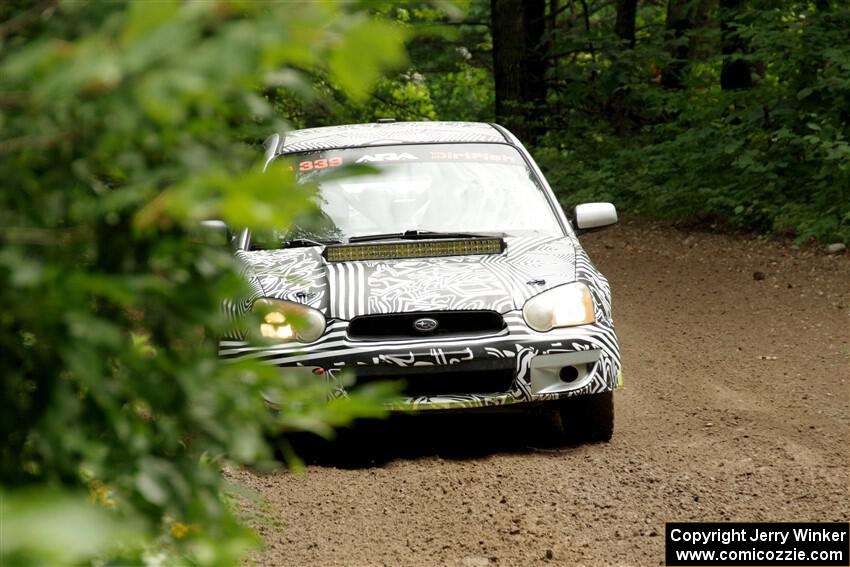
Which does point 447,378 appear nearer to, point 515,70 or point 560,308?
point 560,308

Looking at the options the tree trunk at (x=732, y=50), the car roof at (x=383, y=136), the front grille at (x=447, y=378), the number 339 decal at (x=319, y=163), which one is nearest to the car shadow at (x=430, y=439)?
the front grille at (x=447, y=378)

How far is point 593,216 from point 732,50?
1242 cm

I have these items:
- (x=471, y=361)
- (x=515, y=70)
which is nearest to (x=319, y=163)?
(x=471, y=361)

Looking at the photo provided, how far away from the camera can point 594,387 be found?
242 inches

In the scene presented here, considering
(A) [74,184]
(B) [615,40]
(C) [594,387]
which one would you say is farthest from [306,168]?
(B) [615,40]

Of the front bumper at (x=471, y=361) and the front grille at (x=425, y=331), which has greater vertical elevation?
the front grille at (x=425, y=331)

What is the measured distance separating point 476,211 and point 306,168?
1.09 metres

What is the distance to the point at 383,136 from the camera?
780 centimetres

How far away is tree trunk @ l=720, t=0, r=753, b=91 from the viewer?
16.8 meters

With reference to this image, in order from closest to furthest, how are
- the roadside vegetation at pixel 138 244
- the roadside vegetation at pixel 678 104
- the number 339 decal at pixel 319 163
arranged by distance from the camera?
the roadside vegetation at pixel 138 244 < the number 339 decal at pixel 319 163 < the roadside vegetation at pixel 678 104

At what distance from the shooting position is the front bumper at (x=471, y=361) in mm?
5930

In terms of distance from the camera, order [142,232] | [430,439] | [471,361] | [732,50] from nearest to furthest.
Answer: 1. [142,232]
2. [471,361]
3. [430,439]
4. [732,50]

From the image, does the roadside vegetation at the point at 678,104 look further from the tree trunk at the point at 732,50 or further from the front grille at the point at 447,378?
the front grille at the point at 447,378

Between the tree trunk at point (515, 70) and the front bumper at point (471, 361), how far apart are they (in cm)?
1492
